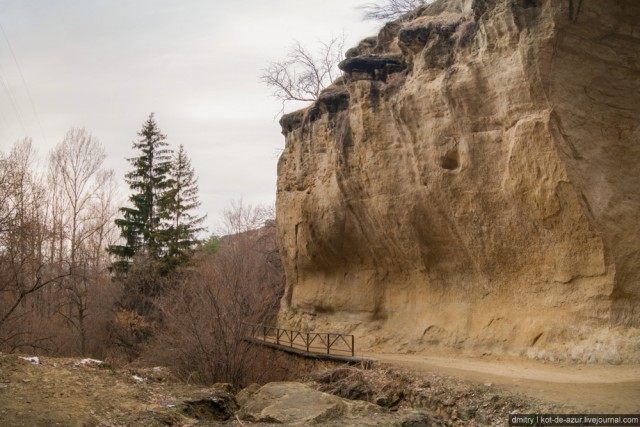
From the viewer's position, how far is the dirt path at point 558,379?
847cm

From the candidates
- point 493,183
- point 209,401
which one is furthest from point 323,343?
point 493,183

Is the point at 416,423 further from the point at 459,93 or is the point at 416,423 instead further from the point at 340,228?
the point at 340,228

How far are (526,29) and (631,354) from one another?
22.4ft

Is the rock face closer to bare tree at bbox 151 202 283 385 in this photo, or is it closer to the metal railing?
the metal railing

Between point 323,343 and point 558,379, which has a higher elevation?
point 558,379

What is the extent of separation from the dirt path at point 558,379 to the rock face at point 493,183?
458mm

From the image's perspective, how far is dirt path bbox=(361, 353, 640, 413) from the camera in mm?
8469

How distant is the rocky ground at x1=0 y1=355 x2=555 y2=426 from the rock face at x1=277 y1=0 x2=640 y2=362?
2787 millimetres

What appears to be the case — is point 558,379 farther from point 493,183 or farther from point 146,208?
point 146,208

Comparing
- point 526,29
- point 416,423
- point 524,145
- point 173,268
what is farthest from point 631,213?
point 173,268

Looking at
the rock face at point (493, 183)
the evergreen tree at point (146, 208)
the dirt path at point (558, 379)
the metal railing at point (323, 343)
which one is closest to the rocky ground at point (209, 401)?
the dirt path at point (558, 379)

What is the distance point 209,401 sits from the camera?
35.3 ft

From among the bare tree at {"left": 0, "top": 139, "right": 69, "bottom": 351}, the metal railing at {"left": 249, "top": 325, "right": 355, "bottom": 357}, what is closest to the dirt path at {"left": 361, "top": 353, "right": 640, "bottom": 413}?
the metal railing at {"left": 249, "top": 325, "right": 355, "bottom": 357}

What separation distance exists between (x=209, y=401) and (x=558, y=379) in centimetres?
638
